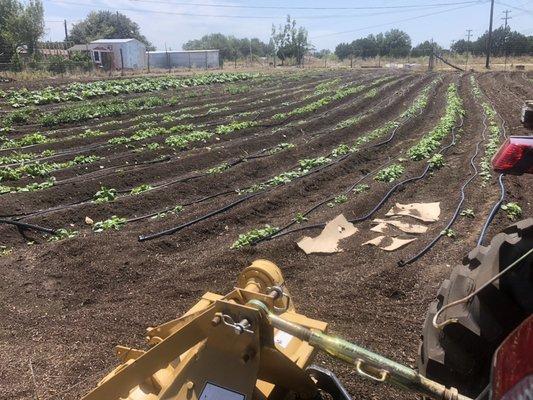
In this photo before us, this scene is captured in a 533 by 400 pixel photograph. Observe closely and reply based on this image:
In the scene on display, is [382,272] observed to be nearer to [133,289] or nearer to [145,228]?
[133,289]

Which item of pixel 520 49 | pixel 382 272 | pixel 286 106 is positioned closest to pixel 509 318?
pixel 382 272

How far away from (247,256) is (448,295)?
3335mm

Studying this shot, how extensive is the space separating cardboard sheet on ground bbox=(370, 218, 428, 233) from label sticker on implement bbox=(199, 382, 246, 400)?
4.76 meters

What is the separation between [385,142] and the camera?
12547mm

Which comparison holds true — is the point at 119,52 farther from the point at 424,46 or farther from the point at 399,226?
the point at 399,226

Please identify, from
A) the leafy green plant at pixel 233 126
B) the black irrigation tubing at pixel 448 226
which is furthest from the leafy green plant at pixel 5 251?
the leafy green plant at pixel 233 126

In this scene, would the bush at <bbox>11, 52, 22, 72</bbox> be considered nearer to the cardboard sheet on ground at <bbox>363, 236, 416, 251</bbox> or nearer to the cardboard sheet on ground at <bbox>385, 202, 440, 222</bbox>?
the cardboard sheet on ground at <bbox>385, 202, 440, 222</bbox>

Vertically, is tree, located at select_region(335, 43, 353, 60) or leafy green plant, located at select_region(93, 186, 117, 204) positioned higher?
tree, located at select_region(335, 43, 353, 60)

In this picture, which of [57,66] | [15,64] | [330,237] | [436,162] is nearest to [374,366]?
[330,237]

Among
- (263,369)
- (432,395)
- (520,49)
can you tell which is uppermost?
(520,49)

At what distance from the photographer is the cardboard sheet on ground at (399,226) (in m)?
6.66

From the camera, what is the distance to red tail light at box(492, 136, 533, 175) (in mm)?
2617

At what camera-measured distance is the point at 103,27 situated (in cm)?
7675

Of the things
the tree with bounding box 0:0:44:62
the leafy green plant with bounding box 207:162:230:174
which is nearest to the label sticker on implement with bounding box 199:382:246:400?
the leafy green plant with bounding box 207:162:230:174
